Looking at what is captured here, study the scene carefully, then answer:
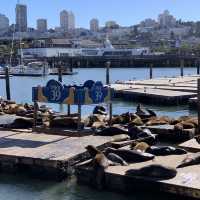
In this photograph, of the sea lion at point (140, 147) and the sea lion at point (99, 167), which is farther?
the sea lion at point (140, 147)

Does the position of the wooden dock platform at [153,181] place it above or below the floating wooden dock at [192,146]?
below

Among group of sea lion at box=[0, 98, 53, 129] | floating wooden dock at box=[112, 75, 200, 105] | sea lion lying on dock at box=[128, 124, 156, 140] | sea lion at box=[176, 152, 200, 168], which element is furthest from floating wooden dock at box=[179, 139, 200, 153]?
floating wooden dock at box=[112, 75, 200, 105]

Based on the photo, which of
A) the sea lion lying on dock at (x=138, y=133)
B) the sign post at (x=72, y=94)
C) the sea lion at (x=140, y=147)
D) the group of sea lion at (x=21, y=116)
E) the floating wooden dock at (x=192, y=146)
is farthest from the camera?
the group of sea lion at (x=21, y=116)

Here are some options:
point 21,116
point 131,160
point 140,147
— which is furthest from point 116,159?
point 21,116

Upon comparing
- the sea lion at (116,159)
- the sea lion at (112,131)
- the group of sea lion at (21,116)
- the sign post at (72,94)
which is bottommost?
the sea lion at (116,159)

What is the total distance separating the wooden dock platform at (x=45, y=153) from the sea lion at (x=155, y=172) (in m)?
2.08

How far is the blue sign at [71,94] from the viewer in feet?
57.2

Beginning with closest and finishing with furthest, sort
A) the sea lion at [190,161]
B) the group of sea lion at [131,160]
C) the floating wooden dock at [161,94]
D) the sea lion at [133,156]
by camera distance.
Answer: the group of sea lion at [131,160]
the sea lion at [190,161]
the sea lion at [133,156]
the floating wooden dock at [161,94]

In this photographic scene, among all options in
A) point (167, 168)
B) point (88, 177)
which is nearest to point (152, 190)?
point (167, 168)

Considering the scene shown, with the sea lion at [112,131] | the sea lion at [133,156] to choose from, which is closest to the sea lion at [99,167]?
the sea lion at [133,156]

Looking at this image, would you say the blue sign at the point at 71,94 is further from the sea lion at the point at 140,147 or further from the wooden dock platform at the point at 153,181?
the wooden dock platform at the point at 153,181

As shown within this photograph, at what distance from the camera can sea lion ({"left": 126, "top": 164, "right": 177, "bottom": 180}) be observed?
12.3 metres

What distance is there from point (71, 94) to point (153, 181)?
20.1 ft

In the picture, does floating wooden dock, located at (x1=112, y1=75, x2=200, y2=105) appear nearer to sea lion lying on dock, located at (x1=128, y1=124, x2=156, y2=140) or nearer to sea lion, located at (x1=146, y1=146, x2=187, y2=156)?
sea lion lying on dock, located at (x1=128, y1=124, x2=156, y2=140)
